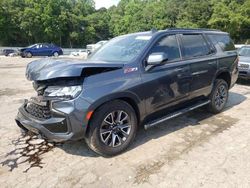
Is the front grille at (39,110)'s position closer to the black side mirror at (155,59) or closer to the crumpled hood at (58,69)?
the crumpled hood at (58,69)

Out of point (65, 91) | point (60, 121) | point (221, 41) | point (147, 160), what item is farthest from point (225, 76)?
point (60, 121)

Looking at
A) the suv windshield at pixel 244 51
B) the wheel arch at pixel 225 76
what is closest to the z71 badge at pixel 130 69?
the wheel arch at pixel 225 76

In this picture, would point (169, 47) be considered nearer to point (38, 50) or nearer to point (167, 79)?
point (167, 79)

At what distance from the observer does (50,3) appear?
58.9 metres

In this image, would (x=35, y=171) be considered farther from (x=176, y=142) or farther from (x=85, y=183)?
(x=176, y=142)

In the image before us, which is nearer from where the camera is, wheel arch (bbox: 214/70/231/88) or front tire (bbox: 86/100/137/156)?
front tire (bbox: 86/100/137/156)

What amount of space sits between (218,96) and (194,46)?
1.38m

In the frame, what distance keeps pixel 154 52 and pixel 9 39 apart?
55.2m

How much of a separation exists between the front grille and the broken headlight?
0.62ft

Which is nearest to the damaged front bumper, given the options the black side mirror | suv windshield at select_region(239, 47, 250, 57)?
the black side mirror

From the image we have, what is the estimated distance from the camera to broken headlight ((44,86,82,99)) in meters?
3.30

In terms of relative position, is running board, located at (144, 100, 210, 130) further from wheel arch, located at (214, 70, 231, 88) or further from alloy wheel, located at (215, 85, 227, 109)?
wheel arch, located at (214, 70, 231, 88)

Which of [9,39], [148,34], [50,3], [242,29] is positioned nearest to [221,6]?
[242,29]

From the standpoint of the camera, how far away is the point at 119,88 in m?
3.61
